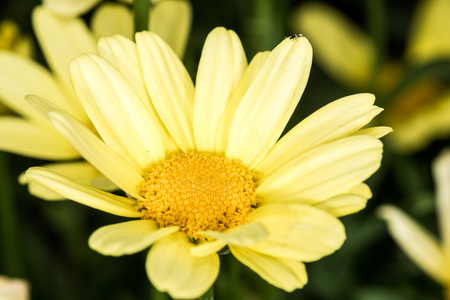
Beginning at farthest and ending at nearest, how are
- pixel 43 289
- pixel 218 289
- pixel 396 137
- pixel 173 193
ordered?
1. pixel 396 137
2. pixel 43 289
3. pixel 218 289
4. pixel 173 193

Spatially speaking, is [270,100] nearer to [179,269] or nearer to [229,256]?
[179,269]

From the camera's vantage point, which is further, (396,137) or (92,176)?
(396,137)

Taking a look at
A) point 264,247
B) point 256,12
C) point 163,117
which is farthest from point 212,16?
point 264,247

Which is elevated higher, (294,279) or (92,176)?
(294,279)

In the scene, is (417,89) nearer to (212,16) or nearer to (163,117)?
(212,16)

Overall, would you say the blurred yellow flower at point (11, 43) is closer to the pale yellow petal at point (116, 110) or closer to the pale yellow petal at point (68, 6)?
the pale yellow petal at point (68, 6)

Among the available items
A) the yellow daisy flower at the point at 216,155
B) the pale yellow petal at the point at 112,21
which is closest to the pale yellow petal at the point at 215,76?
the yellow daisy flower at the point at 216,155

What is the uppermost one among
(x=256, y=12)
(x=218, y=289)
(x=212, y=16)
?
(x=256, y=12)

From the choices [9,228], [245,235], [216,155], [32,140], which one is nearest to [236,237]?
[245,235]
